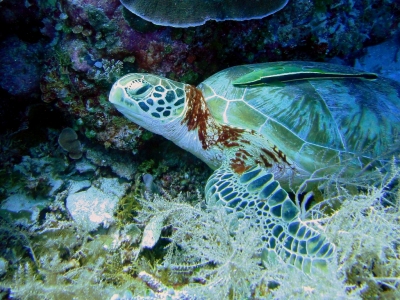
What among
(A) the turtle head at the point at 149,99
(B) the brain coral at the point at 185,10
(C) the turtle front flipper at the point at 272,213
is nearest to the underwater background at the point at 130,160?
(B) the brain coral at the point at 185,10

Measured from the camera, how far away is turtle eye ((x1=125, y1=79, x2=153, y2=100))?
2.08 m

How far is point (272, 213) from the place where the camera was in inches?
67.1

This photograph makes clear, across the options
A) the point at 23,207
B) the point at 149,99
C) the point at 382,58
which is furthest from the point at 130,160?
the point at 382,58

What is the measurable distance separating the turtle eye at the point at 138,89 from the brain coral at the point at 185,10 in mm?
479

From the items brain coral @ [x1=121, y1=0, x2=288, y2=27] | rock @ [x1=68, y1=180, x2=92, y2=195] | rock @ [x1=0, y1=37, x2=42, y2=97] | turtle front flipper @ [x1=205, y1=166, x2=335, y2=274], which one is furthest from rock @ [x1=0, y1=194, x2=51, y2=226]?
brain coral @ [x1=121, y1=0, x2=288, y2=27]

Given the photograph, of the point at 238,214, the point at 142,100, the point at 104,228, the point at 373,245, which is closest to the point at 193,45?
the point at 142,100

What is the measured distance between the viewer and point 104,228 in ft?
7.17

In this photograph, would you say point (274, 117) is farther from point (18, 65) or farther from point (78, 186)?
point (18, 65)

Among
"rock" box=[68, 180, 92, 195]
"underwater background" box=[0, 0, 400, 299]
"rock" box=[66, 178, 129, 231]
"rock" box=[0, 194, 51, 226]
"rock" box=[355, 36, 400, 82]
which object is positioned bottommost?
"rock" box=[0, 194, 51, 226]

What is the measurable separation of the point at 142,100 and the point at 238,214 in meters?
1.11

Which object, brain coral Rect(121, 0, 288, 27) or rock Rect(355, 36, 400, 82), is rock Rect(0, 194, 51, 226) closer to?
brain coral Rect(121, 0, 288, 27)

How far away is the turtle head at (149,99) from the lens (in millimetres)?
2082

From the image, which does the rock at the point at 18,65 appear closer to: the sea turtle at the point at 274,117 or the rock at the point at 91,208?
the sea turtle at the point at 274,117

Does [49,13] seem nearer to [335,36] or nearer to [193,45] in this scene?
[193,45]
